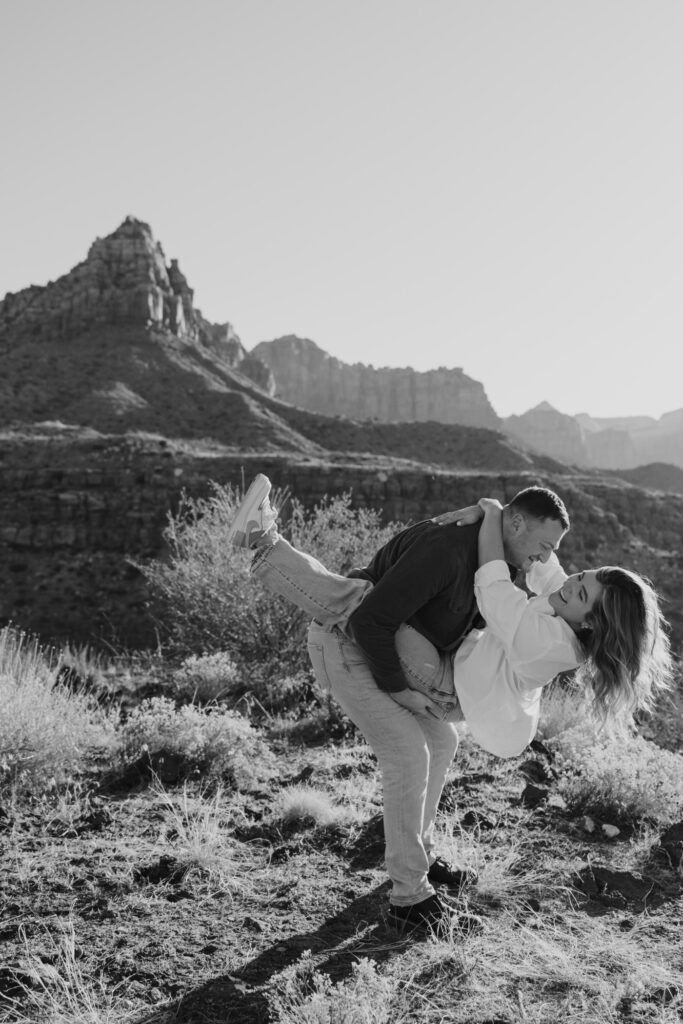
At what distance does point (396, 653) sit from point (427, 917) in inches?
40.7

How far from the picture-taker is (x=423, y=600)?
2.76 m

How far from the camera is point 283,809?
4.08 metres

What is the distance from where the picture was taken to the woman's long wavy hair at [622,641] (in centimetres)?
268

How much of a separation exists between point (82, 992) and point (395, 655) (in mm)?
1447

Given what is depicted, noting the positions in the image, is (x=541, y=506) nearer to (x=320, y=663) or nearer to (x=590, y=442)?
(x=320, y=663)

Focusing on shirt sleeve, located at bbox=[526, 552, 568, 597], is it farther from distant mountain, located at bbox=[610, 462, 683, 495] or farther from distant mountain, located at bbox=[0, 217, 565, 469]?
distant mountain, located at bbox=[610, 462, 683, 495]

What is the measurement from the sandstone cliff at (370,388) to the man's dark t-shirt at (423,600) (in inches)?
4939

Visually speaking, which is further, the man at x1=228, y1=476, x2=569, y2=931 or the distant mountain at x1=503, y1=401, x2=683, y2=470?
the distant mountain at x1=503, y1=401, x2=683, y2=470

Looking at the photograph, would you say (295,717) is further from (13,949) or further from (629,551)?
(629,551)

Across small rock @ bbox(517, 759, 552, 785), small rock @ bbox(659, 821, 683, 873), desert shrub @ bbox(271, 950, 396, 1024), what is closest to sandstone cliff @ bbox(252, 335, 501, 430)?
small rock @ bbox(517, 759, 552, 785)

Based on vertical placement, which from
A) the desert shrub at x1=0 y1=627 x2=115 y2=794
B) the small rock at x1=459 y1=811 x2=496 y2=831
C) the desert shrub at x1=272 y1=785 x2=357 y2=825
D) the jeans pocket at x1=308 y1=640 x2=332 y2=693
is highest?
the jeans pocket at x1=308 y1=640 x2=332 y2=693

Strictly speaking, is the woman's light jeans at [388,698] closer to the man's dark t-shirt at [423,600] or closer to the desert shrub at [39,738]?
the man's dark t-shirt at [423,600]

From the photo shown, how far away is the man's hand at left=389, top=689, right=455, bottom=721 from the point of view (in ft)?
9.68

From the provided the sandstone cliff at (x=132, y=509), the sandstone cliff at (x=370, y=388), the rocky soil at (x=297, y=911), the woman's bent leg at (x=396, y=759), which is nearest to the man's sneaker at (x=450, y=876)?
the rocky soil at (x=297, y=911)
